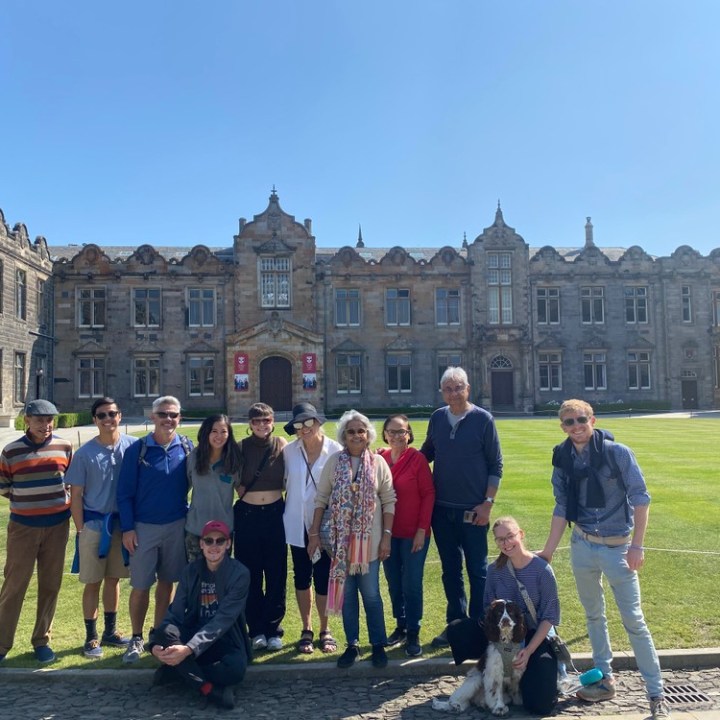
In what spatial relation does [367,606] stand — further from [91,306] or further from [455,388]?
[91,306]

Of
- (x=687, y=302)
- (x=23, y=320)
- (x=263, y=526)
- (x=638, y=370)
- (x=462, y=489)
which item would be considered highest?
(x=687, y=302)

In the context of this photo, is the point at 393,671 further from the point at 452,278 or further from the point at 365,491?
the point at 452,278

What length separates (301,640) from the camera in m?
5.81

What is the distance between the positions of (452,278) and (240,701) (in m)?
34.1

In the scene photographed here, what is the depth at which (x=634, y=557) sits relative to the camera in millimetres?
4691

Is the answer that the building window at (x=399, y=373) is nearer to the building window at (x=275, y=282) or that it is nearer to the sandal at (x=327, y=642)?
the building window at (x=275, y=282)

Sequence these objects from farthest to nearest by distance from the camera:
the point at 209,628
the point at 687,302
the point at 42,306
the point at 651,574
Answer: the point at 687,302
the point at 42,306
the point at 651,574
the point at 209,628

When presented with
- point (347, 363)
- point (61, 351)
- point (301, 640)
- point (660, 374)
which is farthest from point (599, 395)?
point (301, 640)

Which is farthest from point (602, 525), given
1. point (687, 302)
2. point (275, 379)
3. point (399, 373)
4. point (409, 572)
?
point (687, 302)

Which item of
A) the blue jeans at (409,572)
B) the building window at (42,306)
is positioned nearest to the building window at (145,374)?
the building window at (42,306)

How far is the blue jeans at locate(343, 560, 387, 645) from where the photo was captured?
5422 millimetres

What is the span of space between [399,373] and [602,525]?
32.1m

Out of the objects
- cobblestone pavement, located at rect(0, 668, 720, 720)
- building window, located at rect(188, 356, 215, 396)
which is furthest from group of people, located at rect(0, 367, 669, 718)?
building window, located at rect(188, 356, 215, 396)

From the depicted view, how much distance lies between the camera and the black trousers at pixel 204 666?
4.94 m
